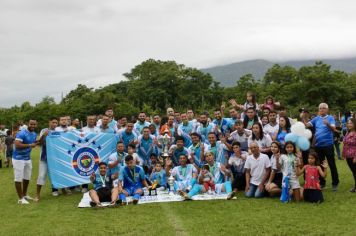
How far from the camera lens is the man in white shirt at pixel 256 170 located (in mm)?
9086

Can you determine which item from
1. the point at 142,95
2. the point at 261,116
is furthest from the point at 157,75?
the point at 261,116

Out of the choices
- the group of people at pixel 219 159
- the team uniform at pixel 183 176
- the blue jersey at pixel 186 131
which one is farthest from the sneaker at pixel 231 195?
the blue jersey at pixel 186 131

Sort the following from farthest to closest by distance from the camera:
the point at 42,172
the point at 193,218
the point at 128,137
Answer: the point at 128,137 < the point at 42,172 < the point at 193,218

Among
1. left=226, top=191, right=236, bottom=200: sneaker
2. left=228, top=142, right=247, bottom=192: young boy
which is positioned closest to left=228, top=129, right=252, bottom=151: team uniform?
left=228, top=142, right=247, bottom=192: young boy

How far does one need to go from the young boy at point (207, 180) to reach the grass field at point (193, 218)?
765 millimetres

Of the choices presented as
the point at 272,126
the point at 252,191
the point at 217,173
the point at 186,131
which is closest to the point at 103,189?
the point at 217,173

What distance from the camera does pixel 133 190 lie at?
9570 mm

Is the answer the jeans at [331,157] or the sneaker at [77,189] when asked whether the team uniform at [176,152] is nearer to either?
the sneaker at [77,189]

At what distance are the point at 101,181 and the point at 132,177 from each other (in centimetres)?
80

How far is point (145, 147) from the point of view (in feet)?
35.9

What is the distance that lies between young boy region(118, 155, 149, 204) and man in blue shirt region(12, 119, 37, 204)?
2.16 m

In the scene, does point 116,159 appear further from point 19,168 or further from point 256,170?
point 256,170

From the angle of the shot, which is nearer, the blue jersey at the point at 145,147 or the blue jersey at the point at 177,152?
Answer: the blue jersey at the point at 177,152

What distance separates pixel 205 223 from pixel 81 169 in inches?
191
